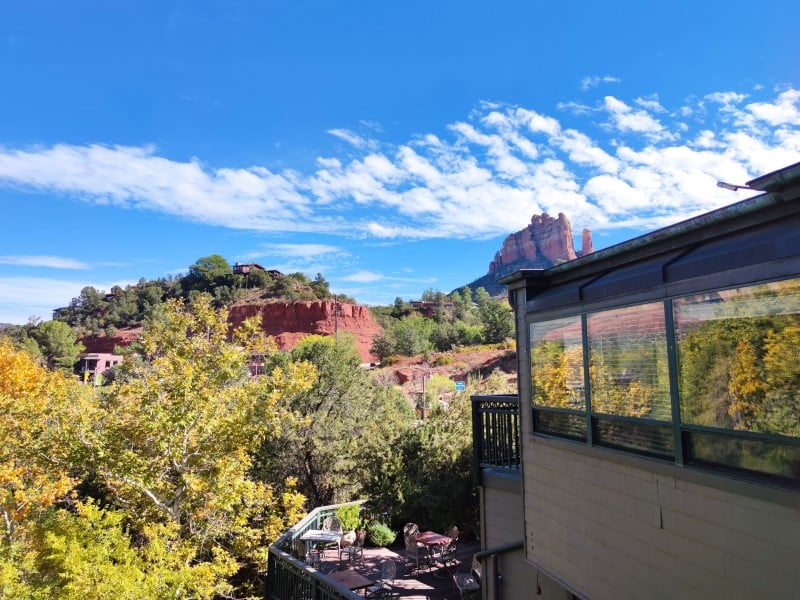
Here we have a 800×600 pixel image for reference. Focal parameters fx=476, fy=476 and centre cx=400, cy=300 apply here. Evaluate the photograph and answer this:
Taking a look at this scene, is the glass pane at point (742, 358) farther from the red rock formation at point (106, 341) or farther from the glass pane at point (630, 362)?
the red rock formation at point (106, 341)

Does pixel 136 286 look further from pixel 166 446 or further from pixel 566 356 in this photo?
pixel 566 356

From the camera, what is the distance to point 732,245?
10.2 feet

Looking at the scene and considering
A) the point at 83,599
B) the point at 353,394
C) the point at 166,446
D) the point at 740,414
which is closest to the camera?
the point at 740,414

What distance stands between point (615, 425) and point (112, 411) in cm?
866

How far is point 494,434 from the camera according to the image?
22.8 ft

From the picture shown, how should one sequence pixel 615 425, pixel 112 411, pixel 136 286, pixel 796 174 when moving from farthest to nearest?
1. pixel 136 286
2. pixel 112 411
3. pixel 615 425
4. pixel 796 174

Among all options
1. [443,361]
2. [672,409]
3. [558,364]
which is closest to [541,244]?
[443,361]

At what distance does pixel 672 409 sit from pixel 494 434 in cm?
378

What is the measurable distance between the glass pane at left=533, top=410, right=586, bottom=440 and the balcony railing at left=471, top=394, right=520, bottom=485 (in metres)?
1.62

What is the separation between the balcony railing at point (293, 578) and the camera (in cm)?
670

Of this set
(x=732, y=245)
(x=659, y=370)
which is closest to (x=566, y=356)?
(x=659, y=370)

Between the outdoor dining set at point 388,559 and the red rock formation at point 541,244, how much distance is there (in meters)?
134

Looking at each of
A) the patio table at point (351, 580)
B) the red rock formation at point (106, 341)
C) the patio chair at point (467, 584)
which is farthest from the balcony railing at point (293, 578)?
the red rock formation at point (106, 341)

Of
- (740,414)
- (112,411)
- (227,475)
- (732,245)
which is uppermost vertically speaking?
(732,245)
